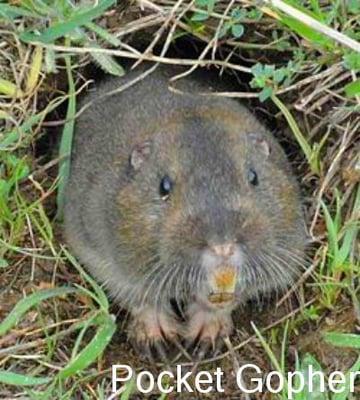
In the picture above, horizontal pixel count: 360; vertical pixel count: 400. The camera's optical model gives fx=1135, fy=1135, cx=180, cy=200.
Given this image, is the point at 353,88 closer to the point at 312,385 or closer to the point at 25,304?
the point at 312,385

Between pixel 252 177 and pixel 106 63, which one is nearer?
pixel 252 177

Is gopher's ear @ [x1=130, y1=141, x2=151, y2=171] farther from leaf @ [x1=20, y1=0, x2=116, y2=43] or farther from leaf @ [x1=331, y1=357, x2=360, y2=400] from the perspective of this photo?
leaf @ [x1=331, y1=357, x2=360, y2=400]

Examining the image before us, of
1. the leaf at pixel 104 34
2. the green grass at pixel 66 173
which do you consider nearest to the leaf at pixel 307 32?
the green grass at pixel 66 173

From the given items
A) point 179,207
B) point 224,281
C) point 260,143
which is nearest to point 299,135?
point 260,143

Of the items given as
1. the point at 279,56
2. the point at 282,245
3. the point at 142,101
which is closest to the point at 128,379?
the point at 282,245

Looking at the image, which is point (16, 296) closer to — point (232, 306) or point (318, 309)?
point (232, 306)

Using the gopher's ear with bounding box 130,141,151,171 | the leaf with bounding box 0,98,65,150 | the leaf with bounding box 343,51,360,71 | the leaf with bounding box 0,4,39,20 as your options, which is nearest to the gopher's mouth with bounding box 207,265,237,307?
the gopher's ear with bounding box 130,141,151,171
